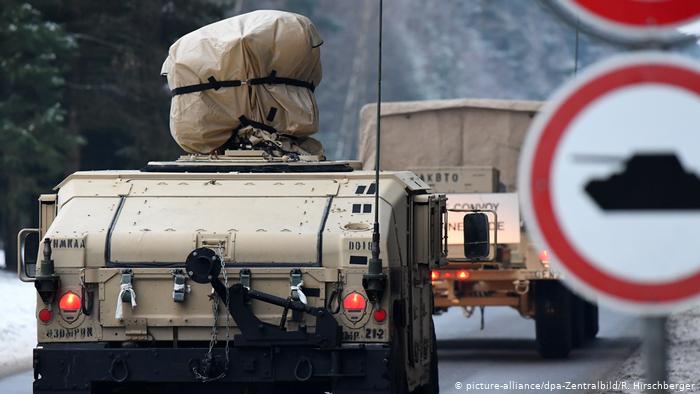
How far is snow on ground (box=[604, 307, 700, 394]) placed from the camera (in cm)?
1555

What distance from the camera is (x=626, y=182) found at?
471 centimetres

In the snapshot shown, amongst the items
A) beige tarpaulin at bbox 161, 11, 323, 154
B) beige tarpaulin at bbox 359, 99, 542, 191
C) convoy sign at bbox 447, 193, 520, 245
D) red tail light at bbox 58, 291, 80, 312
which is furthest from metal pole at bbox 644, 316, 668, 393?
beige tarpaulin at bbox 359, 99, 542, 191

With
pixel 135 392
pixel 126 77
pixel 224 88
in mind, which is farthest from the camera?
pixel 126 77

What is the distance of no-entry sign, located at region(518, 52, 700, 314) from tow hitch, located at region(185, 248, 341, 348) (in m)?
5.30

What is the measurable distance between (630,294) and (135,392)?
656cm

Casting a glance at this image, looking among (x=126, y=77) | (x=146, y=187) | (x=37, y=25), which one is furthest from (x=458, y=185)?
(x=126, y=77)

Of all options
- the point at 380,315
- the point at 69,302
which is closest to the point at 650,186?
the point at 380,315

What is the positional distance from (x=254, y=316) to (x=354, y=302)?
0.61 meters

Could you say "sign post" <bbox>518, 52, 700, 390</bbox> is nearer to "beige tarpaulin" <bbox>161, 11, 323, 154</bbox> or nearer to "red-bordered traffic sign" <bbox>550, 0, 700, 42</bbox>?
"red-bordered traffic sign" <bbox>550, 0, 700, 42</bbox>

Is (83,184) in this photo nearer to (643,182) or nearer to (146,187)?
(146,187)

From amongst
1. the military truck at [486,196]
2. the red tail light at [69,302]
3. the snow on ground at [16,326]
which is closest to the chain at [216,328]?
the red tail light at [69,302]

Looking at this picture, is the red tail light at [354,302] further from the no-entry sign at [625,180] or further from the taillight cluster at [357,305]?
the no-entry sign at [625,180]

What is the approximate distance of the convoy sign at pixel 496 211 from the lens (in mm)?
19078

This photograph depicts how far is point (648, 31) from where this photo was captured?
4.74m
